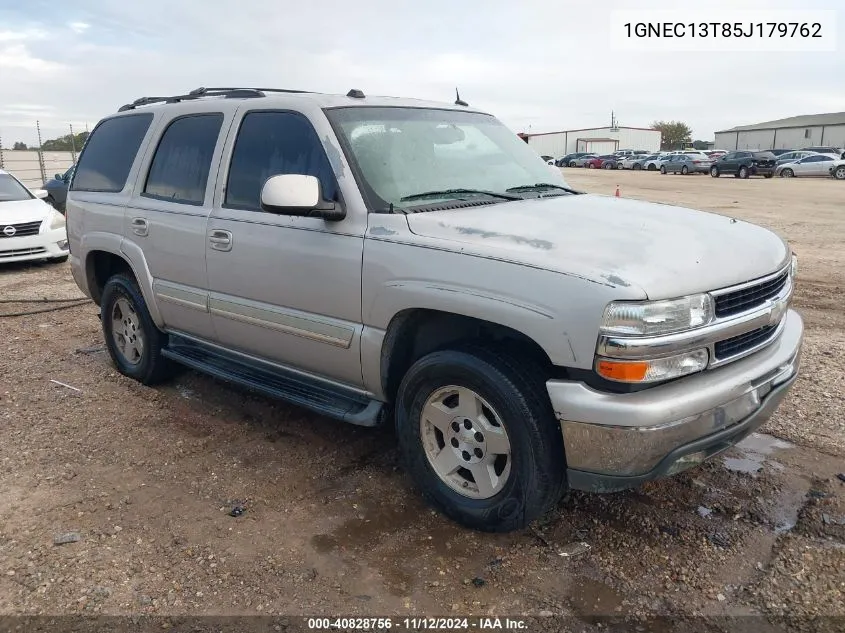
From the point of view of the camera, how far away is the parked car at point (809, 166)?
35.1 meters

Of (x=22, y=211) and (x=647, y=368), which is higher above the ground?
(x=22, y=211)

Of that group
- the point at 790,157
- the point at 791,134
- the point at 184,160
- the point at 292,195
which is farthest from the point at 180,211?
the point at 791,134

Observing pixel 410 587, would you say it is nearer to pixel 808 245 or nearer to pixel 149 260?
pixel 149 260

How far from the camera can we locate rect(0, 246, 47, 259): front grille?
32.3 ft

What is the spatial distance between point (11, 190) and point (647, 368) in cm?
1135

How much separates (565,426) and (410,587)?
910 millimetres

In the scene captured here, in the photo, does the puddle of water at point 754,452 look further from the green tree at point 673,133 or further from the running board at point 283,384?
the green tree at point 673,133

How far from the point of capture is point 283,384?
398cm

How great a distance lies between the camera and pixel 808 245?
11.4 m

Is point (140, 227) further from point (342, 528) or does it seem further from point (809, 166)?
point (809, 166)

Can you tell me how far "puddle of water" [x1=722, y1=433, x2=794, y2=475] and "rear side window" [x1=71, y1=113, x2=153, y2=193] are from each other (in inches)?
171

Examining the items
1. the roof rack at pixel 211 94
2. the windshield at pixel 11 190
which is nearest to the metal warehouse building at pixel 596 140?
the windshield at pixel 11 190

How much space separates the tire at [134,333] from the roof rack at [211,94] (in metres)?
1.32

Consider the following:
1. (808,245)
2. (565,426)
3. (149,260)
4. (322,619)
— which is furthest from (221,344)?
(808,245)
